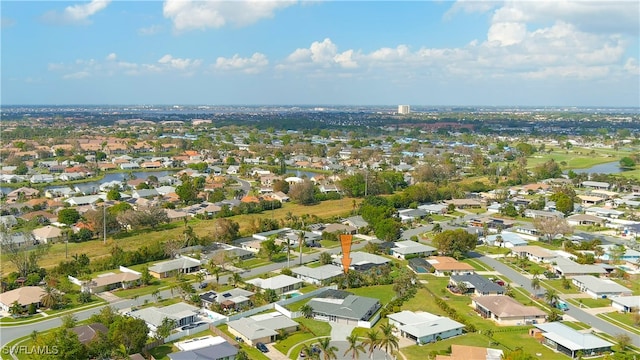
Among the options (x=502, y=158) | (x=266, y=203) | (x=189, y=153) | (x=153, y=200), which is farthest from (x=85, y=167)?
(x=502, y=158)

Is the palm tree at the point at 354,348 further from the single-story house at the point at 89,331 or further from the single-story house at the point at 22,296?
the single-story house at the point at 22,296

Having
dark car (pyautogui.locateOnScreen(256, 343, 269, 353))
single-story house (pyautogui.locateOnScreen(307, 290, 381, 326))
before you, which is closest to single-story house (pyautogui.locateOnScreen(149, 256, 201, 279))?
single-story house (pyautogui.locateOnScreen(307, 290, 381, 326))

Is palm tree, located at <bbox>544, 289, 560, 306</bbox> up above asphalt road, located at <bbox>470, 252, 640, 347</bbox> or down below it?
above

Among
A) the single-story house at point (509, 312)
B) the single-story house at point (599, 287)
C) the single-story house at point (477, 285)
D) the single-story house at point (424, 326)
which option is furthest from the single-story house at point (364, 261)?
the single-story house at point (599, 287)

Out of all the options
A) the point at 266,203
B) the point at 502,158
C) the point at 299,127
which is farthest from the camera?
the point at 299,127

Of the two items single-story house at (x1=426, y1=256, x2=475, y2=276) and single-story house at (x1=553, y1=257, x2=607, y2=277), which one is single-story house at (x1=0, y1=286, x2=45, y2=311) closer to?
single-story house at (x1=426, y1=256, x2=475, y2=276)

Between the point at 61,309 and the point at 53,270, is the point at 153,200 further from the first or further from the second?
the point at 61,309

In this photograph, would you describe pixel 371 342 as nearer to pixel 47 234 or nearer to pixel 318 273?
pixel 318 273
